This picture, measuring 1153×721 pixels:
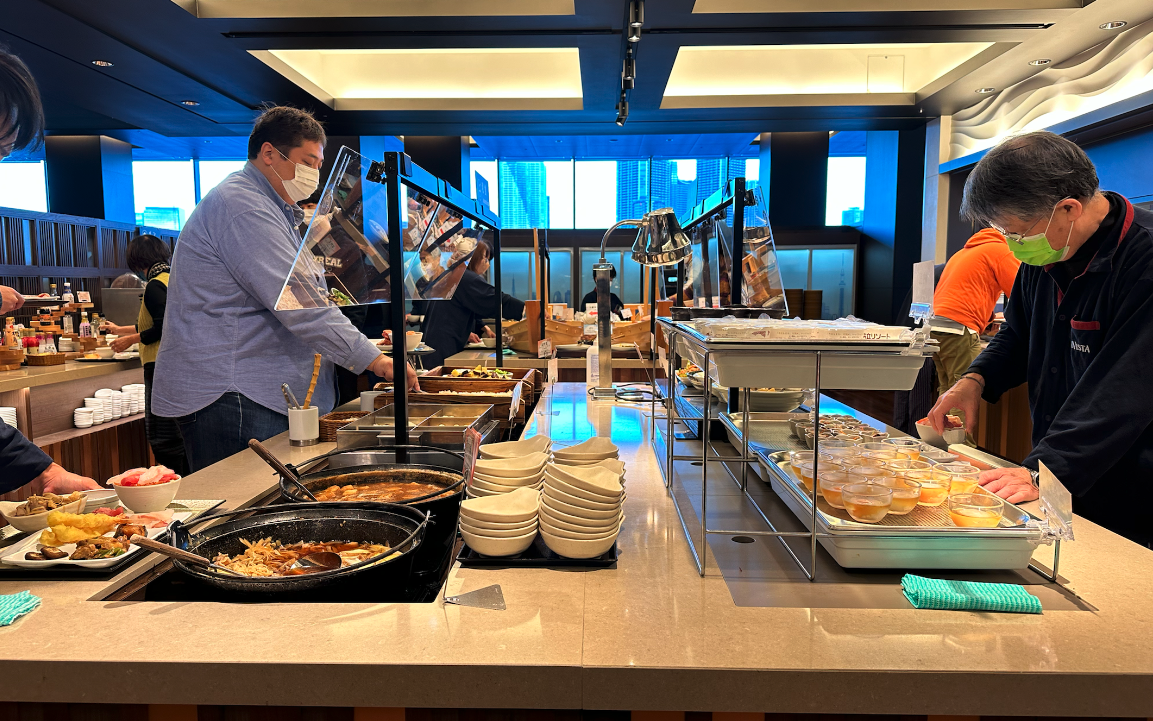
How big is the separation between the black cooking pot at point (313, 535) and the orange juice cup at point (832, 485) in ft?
2.32

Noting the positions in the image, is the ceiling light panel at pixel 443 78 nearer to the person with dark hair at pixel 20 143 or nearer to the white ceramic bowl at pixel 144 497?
the person with dark hair at pixel 20 143

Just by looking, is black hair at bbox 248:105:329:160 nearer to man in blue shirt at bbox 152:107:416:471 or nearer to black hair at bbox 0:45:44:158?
man in blue shirt at bbox 152:107:416:471

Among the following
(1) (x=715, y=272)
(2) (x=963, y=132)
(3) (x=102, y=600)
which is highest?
(2) (x=963, y=132)

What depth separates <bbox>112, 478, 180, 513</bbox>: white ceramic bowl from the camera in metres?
1.46

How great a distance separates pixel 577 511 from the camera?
48.1 inches

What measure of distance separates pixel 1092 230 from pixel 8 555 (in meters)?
2.48

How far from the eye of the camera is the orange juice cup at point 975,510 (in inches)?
46.4

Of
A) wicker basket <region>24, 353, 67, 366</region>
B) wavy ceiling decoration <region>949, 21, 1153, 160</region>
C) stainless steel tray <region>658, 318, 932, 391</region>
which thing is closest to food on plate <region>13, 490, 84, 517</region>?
stainless steel tray <region>658, 318, 932, 391</region>

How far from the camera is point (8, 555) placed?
1218mm

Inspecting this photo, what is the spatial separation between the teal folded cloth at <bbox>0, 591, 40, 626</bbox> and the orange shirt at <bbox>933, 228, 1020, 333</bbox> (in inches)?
184

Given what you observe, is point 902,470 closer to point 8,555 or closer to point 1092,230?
point 1092,230

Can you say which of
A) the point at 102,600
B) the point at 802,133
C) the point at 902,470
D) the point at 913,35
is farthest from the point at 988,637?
the point at 802,133

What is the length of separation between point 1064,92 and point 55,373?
7552 mm

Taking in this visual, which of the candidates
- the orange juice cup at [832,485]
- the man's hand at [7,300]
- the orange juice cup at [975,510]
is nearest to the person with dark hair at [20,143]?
the man's hand at [7,300]
